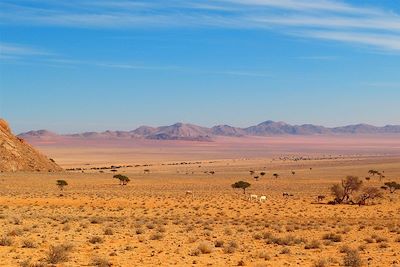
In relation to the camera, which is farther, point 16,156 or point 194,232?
point 16,156

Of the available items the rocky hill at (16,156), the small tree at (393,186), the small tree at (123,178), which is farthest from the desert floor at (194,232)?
the rocky hill at (16,156)

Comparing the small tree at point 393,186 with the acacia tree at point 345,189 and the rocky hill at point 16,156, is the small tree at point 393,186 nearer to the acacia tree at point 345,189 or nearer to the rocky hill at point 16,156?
the acacia tree at point 345,189

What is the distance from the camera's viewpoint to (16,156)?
84875mm

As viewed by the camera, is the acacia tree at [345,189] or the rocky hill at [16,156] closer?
the acacia tree at [345,189]

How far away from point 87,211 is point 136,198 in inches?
450

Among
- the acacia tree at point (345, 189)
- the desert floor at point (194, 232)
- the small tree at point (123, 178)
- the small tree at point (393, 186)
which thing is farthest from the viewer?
the small tree at point (123, 178)

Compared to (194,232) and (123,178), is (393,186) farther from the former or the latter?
(194,232)

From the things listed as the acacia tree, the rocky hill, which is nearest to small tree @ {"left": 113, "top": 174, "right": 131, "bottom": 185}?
the rocky hill

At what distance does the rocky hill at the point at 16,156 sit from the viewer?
268ft

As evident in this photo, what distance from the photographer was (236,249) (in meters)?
19.4

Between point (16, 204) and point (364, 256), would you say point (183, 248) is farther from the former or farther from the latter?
point (16, 204)

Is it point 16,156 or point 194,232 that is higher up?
point 16,156

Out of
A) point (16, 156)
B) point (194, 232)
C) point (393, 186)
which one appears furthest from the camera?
point (16, 156)

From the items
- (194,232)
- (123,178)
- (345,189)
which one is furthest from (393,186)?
(194,232)
